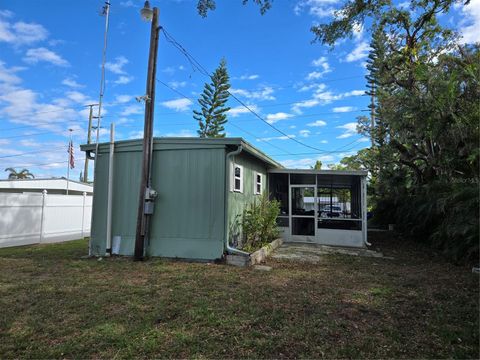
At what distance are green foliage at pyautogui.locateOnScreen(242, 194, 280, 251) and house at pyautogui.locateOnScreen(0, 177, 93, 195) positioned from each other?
67.1ft

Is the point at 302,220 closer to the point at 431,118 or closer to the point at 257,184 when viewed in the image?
the point at 257,184

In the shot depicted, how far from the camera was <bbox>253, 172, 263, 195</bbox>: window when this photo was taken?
11492 mm

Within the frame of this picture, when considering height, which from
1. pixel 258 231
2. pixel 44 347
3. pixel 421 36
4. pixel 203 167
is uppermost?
pixel 421 36

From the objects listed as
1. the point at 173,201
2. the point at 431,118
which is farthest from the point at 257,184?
the point at 431,118

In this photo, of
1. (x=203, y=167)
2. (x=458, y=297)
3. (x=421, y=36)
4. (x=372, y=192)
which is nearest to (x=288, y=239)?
(x=203, y=167)

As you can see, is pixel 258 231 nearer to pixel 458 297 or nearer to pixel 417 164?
pixel 458 297

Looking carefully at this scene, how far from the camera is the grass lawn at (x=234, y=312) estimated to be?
3676 millimetres

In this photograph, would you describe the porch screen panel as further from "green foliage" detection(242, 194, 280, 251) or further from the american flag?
the american flag

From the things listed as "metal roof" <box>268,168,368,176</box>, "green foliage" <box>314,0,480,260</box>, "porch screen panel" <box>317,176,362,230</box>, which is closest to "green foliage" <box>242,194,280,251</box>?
"metal roof" <box>268,168,368,176</box>

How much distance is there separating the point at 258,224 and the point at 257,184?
2.25 metres

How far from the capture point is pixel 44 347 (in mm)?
3719

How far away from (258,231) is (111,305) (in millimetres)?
5493

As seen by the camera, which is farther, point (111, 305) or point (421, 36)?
point (421, 36)

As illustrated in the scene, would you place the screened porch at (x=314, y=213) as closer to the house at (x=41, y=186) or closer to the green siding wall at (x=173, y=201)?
the green siding wall at (x=173, y=201)
